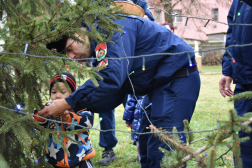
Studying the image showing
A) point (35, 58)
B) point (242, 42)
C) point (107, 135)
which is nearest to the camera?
point (35, 58)

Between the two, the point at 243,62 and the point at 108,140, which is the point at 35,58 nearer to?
the point at 243,62

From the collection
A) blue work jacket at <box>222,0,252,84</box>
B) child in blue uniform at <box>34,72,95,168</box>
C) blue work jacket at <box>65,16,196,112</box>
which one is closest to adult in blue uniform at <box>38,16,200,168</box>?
blue work jacket at <box>65,16,196,112</box>

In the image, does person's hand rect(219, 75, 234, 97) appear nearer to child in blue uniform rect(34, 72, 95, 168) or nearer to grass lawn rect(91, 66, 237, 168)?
grass lawn rect(91, 66, 237, 168)

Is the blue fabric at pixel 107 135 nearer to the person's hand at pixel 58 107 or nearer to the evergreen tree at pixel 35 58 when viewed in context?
the evergreen tree at pixel 35 58

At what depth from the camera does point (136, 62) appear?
212 centimetres

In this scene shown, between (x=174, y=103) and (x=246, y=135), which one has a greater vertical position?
(x=174, y=103)

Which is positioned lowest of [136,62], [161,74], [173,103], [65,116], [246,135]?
[246,135]

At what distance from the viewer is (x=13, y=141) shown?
2.31 m

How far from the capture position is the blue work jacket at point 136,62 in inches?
72.0

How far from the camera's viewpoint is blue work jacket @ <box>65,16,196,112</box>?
1829mm

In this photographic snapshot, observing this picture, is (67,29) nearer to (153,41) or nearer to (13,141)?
→ (153,41)

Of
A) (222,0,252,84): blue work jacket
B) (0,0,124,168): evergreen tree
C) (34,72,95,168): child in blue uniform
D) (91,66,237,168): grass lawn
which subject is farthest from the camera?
(91,66,237,168): grass lawn

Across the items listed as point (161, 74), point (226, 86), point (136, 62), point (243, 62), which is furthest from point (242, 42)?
point (136, 62)

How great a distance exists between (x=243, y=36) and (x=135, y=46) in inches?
35.1
